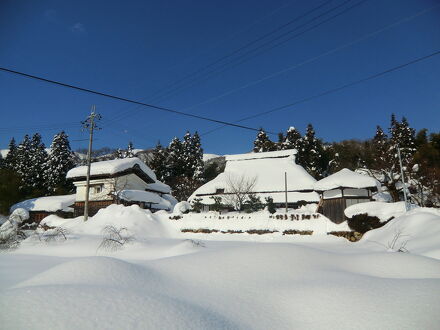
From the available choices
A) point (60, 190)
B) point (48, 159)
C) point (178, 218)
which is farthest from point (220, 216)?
point (48, 159)

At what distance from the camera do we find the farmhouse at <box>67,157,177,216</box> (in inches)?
1038

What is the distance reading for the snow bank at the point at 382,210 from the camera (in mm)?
13656

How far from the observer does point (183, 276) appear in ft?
14.7

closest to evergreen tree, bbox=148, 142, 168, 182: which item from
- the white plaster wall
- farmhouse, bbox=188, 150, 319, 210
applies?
the white plaster wall

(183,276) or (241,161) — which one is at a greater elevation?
(241,161)

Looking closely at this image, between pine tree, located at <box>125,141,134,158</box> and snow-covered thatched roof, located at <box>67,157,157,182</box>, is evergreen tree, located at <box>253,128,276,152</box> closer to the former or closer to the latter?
snow-covered thatched roof, located at <box>67,157,157,182</box>

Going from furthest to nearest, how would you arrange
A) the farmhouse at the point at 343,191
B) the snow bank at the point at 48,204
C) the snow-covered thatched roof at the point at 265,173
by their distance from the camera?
the snow bank at the point at 48,204, the snow-covered thatched roof at the point at 265,173, the farmhouse at the point at 343,191

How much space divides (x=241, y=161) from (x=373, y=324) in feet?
99.4

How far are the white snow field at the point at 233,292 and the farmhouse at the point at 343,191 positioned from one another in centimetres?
1338

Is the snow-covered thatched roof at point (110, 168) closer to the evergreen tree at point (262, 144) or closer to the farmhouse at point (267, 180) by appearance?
the farmhouse at point (267, 180)

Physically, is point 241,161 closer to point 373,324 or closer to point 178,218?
point 178,218

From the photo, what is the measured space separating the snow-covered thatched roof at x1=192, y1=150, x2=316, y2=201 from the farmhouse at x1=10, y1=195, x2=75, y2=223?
13.9m

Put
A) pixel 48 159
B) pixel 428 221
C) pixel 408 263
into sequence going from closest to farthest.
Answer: pixel 408 263, pixel 428 221, pixel 48 159

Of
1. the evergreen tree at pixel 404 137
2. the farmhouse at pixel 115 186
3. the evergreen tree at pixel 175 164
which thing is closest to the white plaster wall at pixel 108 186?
the farmhouse at pixel 115 186
